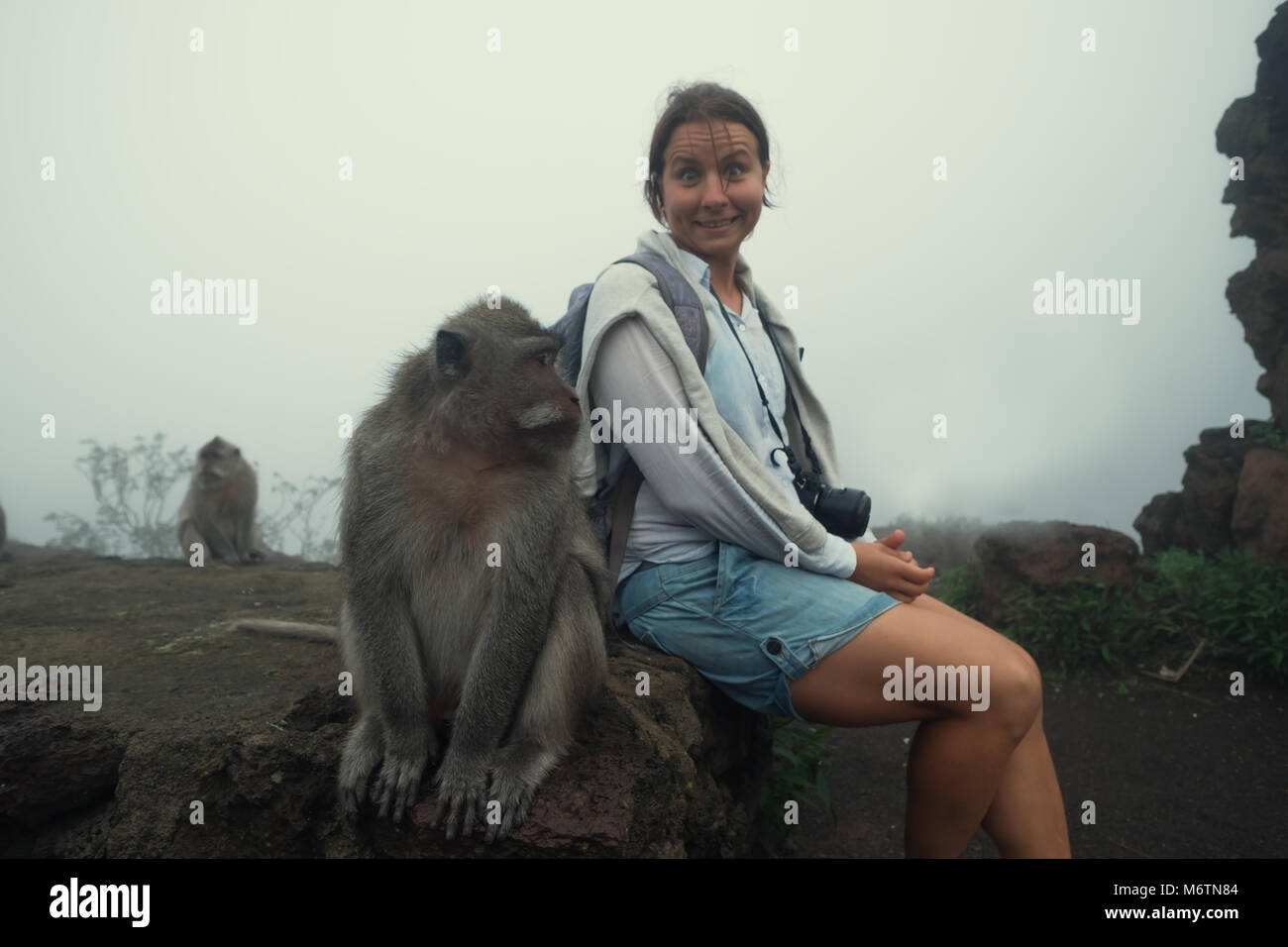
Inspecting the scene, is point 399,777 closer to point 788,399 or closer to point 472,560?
point 472,560

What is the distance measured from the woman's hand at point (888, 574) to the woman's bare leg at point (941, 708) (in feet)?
0.71

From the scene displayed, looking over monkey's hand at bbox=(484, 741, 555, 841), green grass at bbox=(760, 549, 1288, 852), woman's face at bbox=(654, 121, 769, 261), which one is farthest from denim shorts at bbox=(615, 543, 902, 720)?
green grass at bbox=(760, 549, 1288, 852)

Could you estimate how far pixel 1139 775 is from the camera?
18.2ft

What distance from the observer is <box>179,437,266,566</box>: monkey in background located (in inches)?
378

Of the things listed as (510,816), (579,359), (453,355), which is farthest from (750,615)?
(453,355)

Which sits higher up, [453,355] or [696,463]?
[453,355]

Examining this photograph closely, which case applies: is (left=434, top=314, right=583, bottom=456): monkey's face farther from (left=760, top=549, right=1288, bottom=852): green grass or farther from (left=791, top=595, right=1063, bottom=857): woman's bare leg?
(left=760, top=549, right=1288, bottom=852): green grass

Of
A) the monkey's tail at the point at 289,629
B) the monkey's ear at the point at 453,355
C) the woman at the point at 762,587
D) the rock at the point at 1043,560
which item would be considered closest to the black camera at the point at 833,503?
the woman at the point at 762,587

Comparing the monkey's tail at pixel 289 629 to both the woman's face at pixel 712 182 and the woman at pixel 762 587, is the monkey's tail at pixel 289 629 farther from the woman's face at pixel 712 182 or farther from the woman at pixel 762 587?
the woman's face at pixel 712 182

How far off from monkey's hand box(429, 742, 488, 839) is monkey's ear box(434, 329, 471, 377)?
1.11 meters

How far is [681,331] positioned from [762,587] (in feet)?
2.99

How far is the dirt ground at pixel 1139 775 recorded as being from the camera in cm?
488

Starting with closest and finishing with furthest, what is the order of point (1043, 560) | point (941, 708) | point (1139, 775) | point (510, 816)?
point (510, 816) < point (941, 708) < point (1139, 775) < point (1043, 560)

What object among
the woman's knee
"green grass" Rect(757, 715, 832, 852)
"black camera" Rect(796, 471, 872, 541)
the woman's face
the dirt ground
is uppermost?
the woman's face
